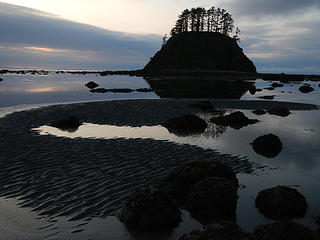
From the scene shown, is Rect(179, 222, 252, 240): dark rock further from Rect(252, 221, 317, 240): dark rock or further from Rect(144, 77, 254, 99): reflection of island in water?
Rect(144, 77, 254, 99): reflection of island in water

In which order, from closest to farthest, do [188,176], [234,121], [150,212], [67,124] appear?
[150,212] < [188,176] < [67,124] < [234,121]

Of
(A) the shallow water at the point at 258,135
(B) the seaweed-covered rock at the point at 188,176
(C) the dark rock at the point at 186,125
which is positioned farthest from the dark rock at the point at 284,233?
(C) the dark rock at the point at 186,125

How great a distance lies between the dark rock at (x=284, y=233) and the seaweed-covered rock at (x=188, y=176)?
3.86 m

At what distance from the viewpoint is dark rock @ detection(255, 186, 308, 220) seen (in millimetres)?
9906

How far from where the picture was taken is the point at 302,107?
1635 inches

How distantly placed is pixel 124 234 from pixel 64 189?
161 inches

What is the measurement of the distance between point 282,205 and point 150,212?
438cm

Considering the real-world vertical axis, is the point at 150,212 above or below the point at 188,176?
below

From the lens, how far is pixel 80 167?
14.5m

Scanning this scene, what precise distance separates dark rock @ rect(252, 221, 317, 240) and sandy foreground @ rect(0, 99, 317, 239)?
4793 millimetres

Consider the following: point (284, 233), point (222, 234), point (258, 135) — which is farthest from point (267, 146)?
point (222, 234)

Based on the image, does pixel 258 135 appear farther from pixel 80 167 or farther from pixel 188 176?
pixel 80 167

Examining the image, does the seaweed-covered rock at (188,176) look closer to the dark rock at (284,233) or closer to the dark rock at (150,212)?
the dark rock at (150,212)

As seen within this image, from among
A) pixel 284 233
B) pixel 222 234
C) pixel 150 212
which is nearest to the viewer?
pixel 222 234
